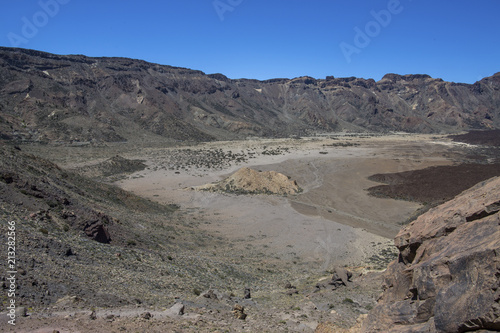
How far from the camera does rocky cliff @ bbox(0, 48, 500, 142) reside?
84188 millimetres

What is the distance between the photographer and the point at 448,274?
711cm

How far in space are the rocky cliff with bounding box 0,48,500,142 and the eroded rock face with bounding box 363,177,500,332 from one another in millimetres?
76342

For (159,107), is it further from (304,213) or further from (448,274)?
(448,274)

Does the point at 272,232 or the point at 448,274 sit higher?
the point at 448,274

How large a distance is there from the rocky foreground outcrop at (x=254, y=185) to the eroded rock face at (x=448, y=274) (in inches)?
1096

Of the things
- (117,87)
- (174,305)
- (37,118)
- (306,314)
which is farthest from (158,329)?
(117,87)

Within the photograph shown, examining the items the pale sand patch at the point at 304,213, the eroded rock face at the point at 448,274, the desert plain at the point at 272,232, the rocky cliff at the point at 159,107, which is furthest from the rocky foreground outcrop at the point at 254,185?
the rocky cliff at the point at 159,107

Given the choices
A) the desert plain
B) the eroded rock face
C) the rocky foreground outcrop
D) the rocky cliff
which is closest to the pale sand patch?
the desert plain

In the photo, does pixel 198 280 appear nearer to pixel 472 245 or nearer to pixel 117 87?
pixel 472 245

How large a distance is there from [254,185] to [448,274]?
105 feet

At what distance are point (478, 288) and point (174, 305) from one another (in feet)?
26.4

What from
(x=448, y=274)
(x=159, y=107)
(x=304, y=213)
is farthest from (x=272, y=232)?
(x=159, y=107)

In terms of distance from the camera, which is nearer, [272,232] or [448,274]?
[448,274]

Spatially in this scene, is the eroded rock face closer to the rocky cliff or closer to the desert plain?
the desert plain
